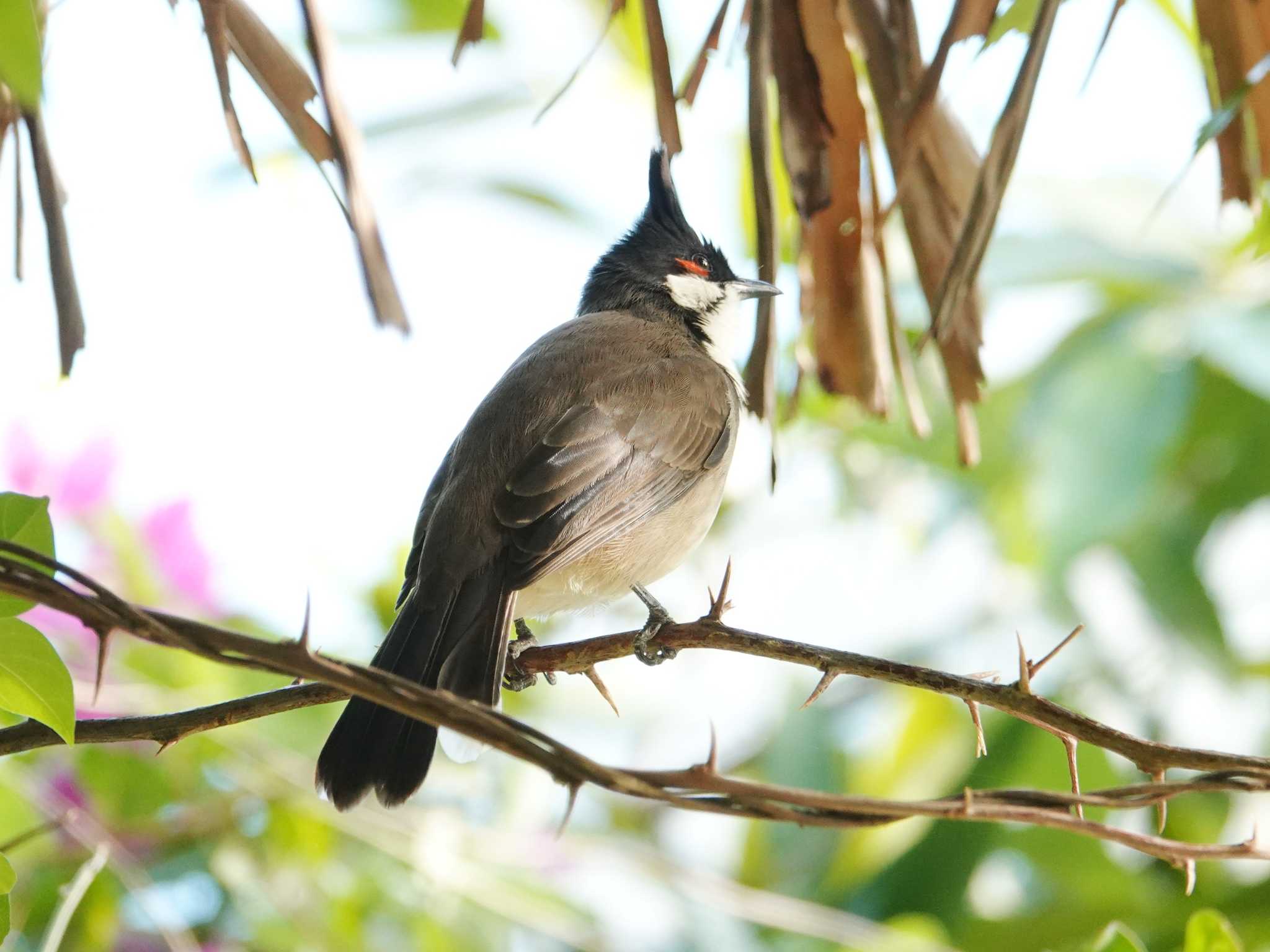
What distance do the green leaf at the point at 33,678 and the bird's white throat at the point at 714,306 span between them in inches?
98.0

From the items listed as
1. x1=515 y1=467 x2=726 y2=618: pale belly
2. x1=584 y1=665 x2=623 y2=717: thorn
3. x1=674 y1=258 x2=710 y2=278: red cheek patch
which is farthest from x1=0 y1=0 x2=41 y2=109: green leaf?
x1=674 y1=258 x2=710 y2=278: red cheek patch

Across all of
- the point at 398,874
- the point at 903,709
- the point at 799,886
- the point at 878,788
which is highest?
the point at 903,709

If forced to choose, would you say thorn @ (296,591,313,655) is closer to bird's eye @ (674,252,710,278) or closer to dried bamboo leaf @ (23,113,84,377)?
dried bamboo leaf @ (23,113,84,377)

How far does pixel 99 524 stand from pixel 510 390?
126cm

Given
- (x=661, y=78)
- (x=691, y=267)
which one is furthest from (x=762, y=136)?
(x=691, y=267)

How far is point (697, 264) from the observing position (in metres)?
3.94

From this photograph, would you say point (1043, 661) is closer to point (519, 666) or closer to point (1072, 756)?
point (1072, 756)

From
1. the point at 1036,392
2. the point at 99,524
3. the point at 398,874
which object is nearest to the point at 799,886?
the point at 398,874

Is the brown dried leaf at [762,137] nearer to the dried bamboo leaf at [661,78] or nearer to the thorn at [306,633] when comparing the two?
the dried bamboo leaf at [661,78]

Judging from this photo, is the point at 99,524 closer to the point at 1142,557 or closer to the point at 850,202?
the point at 850,202

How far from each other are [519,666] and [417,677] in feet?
0.58

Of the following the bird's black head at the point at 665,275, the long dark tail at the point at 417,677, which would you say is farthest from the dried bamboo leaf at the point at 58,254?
the bird's black head at the point at 665,275

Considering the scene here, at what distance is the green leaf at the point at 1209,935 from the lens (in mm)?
1753

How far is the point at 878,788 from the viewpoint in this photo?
14.3 feet
